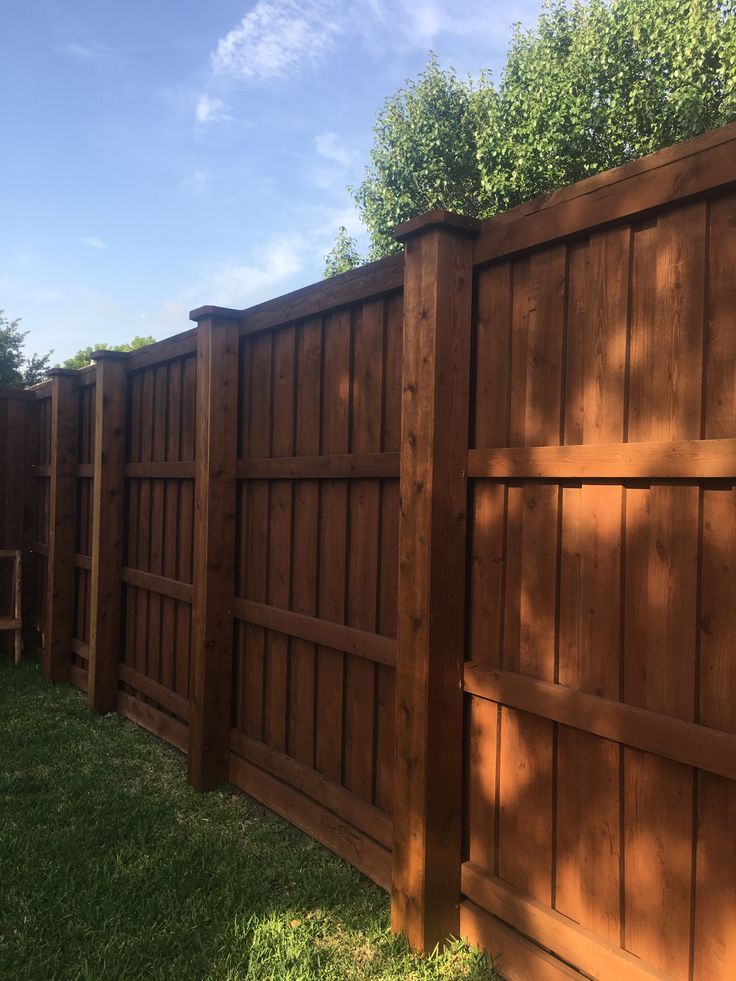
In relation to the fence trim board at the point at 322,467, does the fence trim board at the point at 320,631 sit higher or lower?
lower

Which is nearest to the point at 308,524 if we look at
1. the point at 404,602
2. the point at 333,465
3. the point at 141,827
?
the point at 333,465

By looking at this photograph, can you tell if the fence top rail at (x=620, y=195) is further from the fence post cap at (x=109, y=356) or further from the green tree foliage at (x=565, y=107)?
the green tree foliage at (x=565, y=107)

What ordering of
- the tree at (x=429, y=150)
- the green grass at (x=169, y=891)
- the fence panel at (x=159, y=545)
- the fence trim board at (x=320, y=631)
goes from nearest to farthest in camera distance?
the green grass at (x=169, y=891) < the fence trim board at (x=320, y=631) < the fence panel at (x=159, y=545) < the tree at (x=429, y=150)

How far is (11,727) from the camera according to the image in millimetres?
4984

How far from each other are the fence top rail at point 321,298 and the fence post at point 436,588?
1.14 ft

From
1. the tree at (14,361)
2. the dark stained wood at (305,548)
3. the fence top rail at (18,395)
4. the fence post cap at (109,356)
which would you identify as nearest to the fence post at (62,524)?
the fence post cap at (109,356)

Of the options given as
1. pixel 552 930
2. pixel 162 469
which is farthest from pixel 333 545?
pixel 162 469

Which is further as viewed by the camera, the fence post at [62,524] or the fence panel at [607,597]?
the fence post at [62,524]

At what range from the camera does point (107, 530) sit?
5520 mm

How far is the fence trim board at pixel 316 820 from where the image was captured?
9.77 feet

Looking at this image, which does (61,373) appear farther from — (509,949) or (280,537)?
(509,949)

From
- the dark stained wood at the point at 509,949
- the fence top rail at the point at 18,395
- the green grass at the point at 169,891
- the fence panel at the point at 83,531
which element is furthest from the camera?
the fence top rail at the point at 18,395

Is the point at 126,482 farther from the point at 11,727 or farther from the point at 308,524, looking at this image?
the point at 308,524

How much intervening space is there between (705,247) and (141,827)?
333 cm
